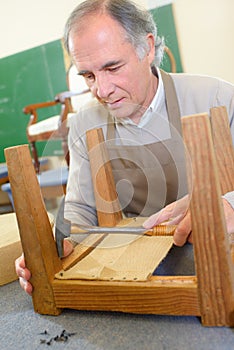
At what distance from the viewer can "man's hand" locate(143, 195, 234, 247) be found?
585 millimetres

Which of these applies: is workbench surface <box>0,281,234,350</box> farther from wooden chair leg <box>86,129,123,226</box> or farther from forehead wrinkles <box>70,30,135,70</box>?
forehead wrinkles <box>70,30,135,70</box>

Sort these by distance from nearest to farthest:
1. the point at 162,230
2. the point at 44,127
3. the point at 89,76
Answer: the point at 162,230 → the point at 89,76 → the point at 44,127

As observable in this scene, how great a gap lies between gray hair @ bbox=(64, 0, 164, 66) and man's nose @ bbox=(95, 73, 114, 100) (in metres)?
0.12

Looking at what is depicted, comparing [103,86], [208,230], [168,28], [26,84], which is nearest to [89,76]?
[103,86]

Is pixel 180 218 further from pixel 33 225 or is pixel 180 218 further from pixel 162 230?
pixel 33 225

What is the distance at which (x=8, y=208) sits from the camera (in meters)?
3.20

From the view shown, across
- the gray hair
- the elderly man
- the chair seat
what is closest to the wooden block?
the elderly man

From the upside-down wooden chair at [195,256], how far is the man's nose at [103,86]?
0.23 m

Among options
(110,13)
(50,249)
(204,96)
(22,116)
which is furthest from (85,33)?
(22,116)

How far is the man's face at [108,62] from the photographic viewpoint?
2.66 ft

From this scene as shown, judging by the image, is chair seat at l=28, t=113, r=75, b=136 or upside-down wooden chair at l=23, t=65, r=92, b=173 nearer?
upside-down wooden chair at l=23, t=65, r=92, b=173

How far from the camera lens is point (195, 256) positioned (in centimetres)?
50

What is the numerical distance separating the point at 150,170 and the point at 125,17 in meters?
0.36

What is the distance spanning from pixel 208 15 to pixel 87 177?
7.50 ft
